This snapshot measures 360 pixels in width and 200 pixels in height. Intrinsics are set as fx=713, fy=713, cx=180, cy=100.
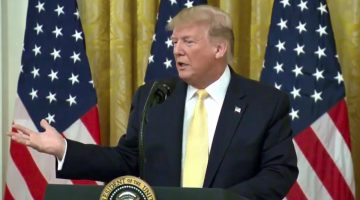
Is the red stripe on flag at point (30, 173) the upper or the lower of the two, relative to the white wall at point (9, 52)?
lower

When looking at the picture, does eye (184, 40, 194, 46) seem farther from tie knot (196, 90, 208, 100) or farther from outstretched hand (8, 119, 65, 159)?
outstretched hand (8, 119, 65, 159)

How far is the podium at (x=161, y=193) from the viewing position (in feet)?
6.24

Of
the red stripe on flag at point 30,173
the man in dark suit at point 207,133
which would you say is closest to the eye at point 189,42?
the man in dark suit at point 207,133

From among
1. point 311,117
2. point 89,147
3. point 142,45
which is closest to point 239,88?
point 89,147

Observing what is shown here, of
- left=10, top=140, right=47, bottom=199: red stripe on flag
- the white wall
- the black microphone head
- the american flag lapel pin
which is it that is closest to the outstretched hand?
the black microphone head

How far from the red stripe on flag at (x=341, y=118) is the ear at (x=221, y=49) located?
1.14m

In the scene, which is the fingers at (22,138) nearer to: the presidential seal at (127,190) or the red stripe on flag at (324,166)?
the presidential seal at (127,190)

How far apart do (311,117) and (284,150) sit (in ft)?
3.81

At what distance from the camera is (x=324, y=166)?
3.71 meters

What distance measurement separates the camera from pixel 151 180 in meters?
2.69

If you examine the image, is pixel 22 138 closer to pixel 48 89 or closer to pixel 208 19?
pixel 208 19

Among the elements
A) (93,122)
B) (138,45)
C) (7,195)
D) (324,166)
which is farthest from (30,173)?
(324,166)

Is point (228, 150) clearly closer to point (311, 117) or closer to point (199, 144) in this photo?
point (199, 144)

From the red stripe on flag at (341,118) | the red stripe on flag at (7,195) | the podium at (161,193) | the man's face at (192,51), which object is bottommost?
the red stripe on flag at (7,195)
